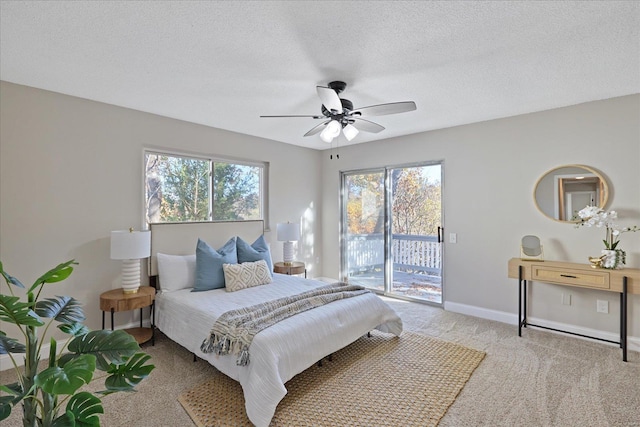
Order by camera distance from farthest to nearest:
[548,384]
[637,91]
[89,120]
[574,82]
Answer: [89,120] < [637,91] < [574,82] < [548,384]

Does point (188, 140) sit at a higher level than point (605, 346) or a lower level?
higher

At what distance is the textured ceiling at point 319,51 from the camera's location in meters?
1.75

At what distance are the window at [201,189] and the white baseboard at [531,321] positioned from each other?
3.09 metres

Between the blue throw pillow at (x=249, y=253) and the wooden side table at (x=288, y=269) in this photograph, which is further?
the wooden side table at (x=288, y=269)

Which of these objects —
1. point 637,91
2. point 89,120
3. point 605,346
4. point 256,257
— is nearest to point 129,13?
point 89,120

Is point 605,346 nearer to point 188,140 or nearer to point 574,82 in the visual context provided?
point 574,82

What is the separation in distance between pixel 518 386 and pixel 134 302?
3399mm

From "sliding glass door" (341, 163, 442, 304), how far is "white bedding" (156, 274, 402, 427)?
5.13 feet

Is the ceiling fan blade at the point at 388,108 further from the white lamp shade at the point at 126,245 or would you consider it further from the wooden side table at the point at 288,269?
the wooden side table at the point at 288,269

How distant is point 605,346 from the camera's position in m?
3.05

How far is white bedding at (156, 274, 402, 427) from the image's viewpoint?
2.00 meters

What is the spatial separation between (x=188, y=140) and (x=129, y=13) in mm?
2170

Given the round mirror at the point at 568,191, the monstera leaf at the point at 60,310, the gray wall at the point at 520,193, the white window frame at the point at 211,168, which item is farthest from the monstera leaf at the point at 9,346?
the round mirror at the point at 568,191

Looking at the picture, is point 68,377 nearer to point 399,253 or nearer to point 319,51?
point 319,51
